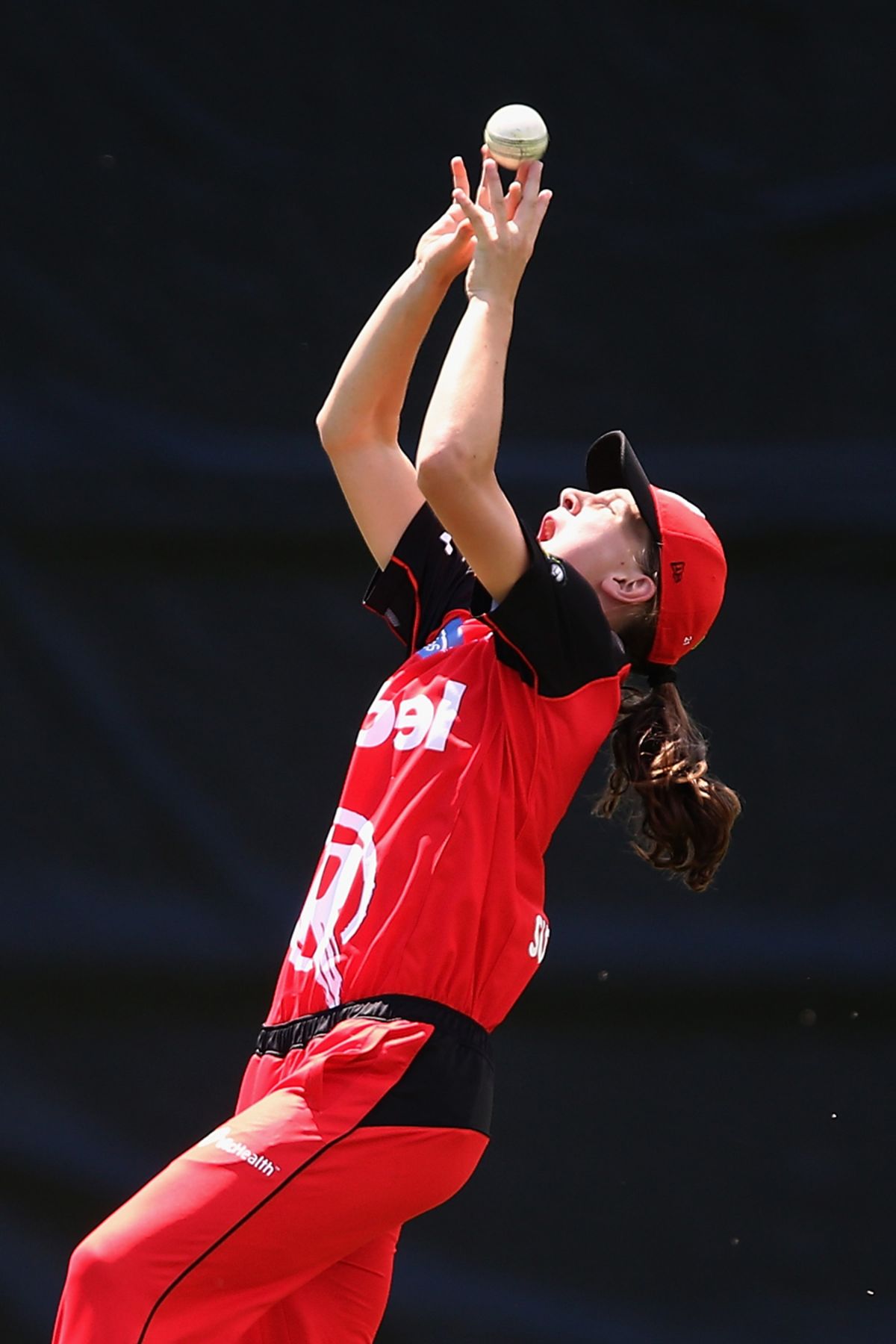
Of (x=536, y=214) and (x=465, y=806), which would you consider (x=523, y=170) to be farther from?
(x=465, y=806)

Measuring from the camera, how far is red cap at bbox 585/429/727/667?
2270 millimetres

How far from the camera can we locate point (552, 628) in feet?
6.62

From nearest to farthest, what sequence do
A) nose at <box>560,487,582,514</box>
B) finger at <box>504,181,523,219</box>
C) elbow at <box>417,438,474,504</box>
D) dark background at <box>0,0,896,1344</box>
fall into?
elbow at <box>417,438,474,504</box>
finger at <box>504,181,523,219</box>
nose at <box>560,487,582,514</box>
dark background at <box>0,0,896,1344</box>

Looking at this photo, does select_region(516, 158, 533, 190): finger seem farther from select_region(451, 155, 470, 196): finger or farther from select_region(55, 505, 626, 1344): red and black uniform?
select_region(55, 505, 626, 1344): red and black uniform

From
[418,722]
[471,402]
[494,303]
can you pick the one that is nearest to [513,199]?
[494,303]

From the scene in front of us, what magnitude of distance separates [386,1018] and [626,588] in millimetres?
661

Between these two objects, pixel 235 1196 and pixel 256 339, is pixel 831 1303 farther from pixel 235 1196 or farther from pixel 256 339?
pixel 256 339

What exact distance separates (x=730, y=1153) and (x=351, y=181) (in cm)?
183

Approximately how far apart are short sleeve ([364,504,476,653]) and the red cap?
A: 254 millimetres

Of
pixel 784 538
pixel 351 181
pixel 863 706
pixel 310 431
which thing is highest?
pixel 351 181

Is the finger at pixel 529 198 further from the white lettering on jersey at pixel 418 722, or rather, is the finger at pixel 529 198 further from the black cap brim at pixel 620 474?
the white lettering on jersey at pixel 418 722

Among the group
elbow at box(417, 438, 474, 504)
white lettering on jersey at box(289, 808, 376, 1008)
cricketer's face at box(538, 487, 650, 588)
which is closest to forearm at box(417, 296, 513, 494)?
elbow at box(417, 438, 474, 504)

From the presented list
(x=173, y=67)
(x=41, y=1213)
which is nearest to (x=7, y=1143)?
(x=41, y=1213)

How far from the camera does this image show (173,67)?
3094mm
